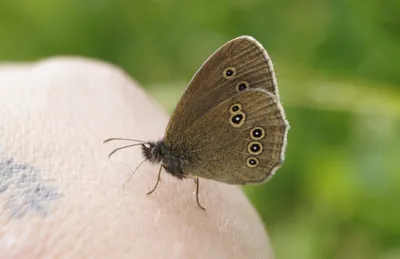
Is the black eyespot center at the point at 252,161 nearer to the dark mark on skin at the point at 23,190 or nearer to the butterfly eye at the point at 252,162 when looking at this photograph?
the butterfly eye at the point at 252,162

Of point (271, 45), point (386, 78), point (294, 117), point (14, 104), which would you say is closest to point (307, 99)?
point (294, 117)

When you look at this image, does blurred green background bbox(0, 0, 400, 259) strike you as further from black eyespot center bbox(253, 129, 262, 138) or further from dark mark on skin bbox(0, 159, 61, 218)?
dark mark on skin bbox(0, 159, 61, 218)

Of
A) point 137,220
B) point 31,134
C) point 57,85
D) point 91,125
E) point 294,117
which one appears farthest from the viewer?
point 294,117

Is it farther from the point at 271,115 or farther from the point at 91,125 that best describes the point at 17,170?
the point at 271,115

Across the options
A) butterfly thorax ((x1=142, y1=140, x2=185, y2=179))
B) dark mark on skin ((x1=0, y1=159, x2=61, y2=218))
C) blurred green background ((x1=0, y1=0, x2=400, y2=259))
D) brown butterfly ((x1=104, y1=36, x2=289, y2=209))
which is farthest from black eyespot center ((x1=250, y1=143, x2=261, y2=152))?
blurred green background ((x1=0, y1=0, x2=400, y2=259))

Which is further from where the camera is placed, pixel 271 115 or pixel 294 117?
pixel 294 117

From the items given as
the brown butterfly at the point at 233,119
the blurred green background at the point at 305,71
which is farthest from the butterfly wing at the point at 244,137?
the blurred green background at the point at 305,71
